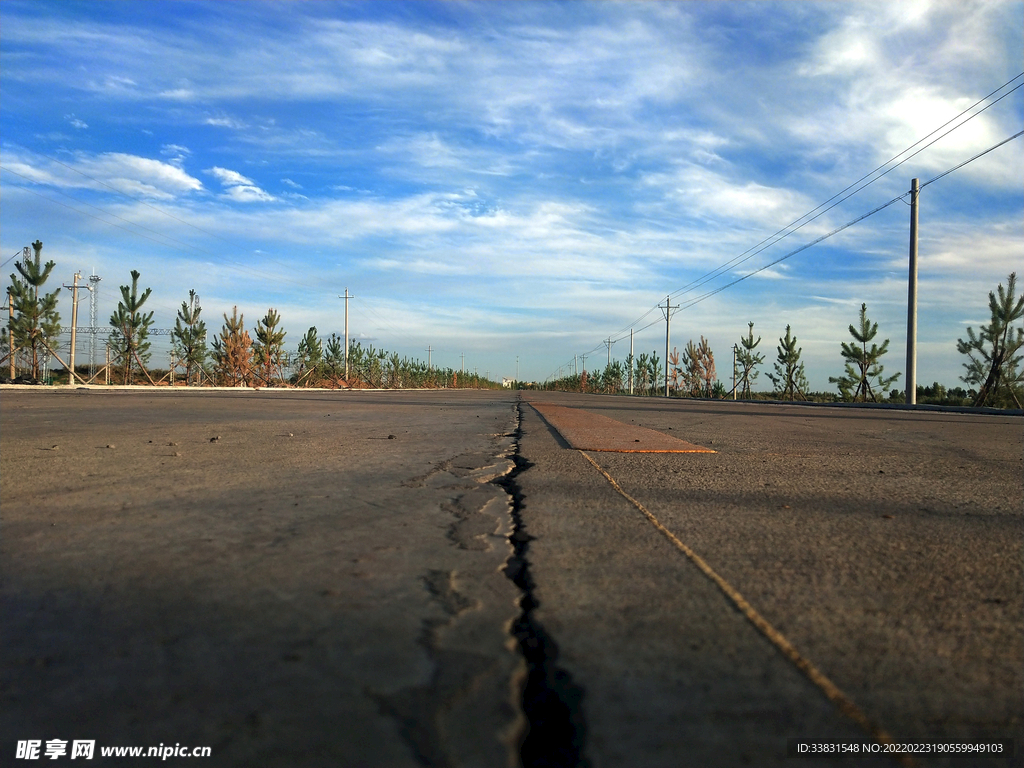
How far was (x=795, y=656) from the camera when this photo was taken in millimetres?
1708

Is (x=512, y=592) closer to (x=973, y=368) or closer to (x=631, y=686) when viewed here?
(x=631, y=686)

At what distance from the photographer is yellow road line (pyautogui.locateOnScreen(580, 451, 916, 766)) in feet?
4.55

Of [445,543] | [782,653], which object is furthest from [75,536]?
[782,653]

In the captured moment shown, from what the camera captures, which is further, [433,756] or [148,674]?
[148,674]

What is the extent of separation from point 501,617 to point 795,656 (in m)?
0.78

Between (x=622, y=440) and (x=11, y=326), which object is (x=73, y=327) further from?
(x=622, y=440)

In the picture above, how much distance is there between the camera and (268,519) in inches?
130

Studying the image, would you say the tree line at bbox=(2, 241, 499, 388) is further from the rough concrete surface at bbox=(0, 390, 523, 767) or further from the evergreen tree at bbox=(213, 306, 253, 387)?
the rough concrete surface at bbox=(0, 390, 523, 767)

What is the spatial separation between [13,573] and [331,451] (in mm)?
3690

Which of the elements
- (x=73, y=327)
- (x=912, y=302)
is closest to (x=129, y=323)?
(x=73, y=327)

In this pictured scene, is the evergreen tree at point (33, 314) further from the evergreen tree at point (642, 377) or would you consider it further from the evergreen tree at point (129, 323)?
the evergreen tree at point (642, 377)

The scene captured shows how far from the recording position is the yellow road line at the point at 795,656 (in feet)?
4.55

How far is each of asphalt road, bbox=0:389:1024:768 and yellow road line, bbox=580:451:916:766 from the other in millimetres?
13

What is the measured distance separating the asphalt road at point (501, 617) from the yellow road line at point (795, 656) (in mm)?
13
